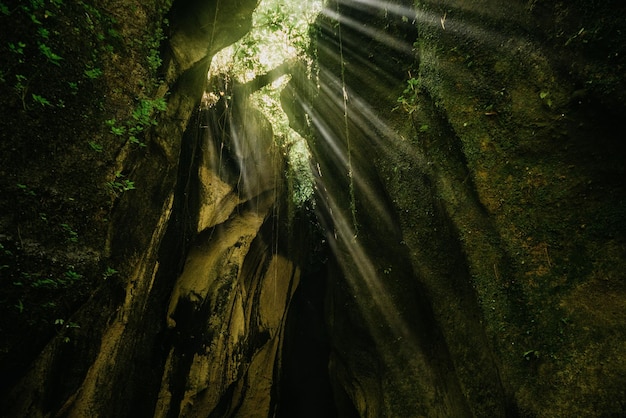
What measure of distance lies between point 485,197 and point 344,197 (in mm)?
3794

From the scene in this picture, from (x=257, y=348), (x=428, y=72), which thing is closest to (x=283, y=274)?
(x=257, y=348)

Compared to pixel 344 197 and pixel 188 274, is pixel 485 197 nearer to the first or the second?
pixel 344 197

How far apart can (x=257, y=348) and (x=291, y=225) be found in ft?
12.8

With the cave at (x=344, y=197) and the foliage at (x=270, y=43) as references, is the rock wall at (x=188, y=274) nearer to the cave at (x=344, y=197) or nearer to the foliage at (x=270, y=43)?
the cave at (x=344, y=197)

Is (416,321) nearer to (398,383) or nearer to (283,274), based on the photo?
(398,383)

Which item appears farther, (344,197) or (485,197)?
(344,197)

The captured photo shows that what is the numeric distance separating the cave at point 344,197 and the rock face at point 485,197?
2cm

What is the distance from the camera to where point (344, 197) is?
23.5 feet

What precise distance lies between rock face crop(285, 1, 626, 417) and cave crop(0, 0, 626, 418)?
0.02 metres

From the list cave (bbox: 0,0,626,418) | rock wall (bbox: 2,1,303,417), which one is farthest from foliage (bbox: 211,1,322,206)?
rock wall (bbox: 2,1,303,417)

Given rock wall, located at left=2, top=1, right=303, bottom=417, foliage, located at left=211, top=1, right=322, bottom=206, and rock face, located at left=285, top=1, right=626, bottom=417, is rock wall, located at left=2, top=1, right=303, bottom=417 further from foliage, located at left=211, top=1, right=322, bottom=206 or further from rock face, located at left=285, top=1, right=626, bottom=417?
rock face, located at left=285, top=1, right=626, bottom=417

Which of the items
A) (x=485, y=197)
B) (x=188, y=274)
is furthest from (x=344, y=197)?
(x=188, y=274)

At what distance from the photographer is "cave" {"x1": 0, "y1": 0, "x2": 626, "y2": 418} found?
262 cm

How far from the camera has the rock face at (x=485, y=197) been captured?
273 cm
